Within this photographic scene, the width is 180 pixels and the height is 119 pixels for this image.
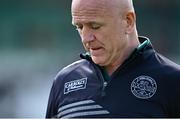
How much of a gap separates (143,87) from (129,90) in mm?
55

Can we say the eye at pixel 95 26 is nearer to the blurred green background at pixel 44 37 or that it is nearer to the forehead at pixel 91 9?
the forehead at pixel 91 9

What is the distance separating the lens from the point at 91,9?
8.65 feet

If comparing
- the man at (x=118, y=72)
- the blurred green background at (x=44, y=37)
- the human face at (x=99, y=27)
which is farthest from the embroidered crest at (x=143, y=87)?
the blurred green background at (x=44, y=37)

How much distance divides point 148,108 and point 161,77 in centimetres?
12

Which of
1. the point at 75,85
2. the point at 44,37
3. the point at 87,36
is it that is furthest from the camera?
the point at 44,37

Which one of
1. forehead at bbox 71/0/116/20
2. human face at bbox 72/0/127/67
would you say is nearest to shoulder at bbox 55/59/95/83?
human face at bbox 72/0/127/67

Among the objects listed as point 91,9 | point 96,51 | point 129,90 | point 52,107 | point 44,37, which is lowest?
point 44,37

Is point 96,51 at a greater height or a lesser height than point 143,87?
greater

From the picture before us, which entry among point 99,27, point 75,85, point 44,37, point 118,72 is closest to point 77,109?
point 75,85

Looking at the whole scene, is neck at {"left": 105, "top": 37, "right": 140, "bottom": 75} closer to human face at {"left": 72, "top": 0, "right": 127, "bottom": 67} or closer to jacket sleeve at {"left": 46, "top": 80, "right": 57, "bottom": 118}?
human face at {"left": 72, "top": 0, "right": 127, "bottom": 67}

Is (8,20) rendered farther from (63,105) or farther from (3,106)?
(63,105)

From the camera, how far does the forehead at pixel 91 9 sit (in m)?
2.63

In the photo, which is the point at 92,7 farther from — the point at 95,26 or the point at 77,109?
the point at 77,109

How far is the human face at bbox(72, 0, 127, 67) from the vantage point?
2631 millimetres
